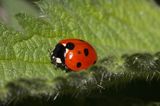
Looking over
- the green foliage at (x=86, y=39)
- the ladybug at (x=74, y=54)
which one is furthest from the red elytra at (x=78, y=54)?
the green foliage at (x=86, y=39)

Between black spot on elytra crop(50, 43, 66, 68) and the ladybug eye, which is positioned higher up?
the ladybug eye

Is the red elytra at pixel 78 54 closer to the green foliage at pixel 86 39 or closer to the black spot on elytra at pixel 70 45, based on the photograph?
the black spot on elytra at pixel 70 45

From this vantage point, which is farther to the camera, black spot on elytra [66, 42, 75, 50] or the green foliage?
black spot on elytra [66, 42, 75, 50]

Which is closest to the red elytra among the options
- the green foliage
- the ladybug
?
the ladybug

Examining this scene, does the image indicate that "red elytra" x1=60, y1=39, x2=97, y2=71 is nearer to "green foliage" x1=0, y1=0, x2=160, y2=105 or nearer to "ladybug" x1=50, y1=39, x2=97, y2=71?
"ladybug" x1=50, y1=39, x2=97, y2=71

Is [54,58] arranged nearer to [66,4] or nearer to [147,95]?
[66,4]

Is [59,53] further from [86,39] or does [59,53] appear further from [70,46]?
[86,39]

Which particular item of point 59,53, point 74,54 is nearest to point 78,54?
point 74,54

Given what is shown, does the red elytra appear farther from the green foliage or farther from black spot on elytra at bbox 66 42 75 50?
the green foliage
